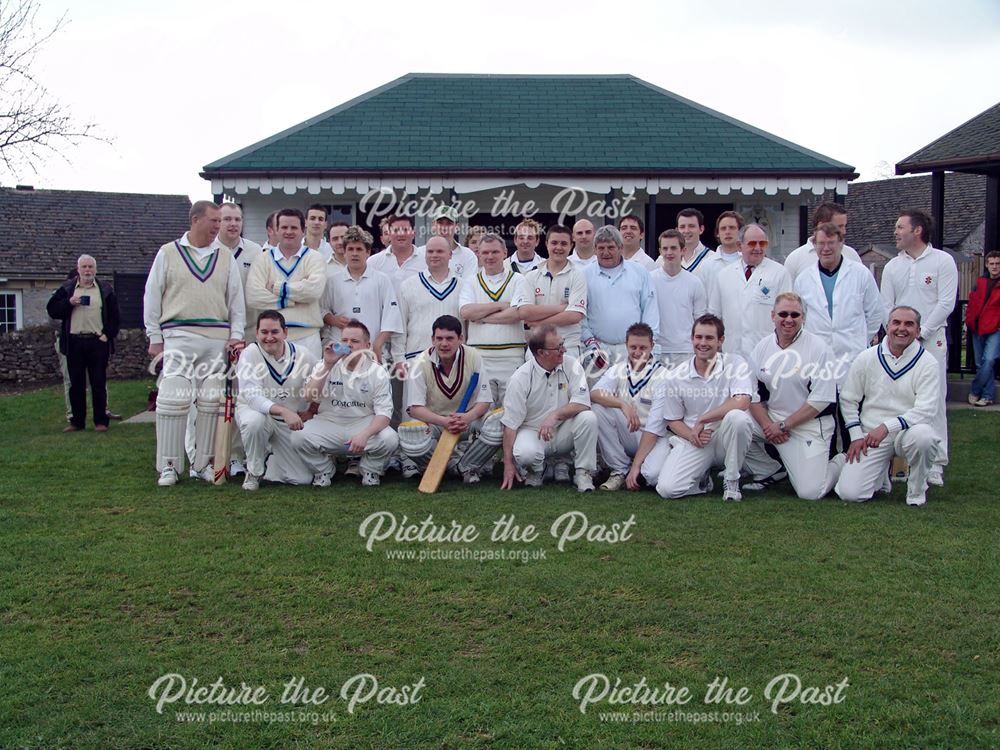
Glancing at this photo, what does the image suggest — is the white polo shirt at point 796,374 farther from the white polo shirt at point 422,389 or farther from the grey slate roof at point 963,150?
the grey slate roof at point 963,150

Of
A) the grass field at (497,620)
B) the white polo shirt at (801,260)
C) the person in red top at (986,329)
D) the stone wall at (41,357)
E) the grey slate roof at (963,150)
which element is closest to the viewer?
the grass field at (497,620)

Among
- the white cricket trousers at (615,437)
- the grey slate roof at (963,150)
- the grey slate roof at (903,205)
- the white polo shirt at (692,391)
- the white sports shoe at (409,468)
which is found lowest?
the white sports shoe at (409,468)

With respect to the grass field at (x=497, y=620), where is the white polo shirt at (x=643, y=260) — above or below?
above

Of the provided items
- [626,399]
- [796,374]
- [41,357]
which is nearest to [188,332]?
[626,399]

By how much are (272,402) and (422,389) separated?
113 centimetres

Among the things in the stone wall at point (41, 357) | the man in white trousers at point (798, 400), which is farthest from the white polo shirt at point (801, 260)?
the stone wall at point (41, 357)

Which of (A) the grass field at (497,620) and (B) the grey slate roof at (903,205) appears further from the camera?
(B) the grey slate roof at (903,205)

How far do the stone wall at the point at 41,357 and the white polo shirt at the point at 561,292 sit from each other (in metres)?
13.1

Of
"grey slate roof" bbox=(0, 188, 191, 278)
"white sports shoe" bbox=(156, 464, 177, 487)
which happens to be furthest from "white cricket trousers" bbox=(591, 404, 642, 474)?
"grey slate roof" bbox=(0, 188, 191, 278)

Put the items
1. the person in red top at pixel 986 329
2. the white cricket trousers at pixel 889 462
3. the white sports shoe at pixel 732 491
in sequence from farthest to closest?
the person in red top at pixel 986 329 → the white sports shoe at pixel 732 491 → the white cricket trousers at pixel 889 462

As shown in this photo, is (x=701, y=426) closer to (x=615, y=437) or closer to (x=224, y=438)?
(x=615, y=437)

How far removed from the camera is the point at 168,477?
7352 millimetres

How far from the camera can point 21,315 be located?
31750mm

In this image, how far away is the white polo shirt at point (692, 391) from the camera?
283 inches
